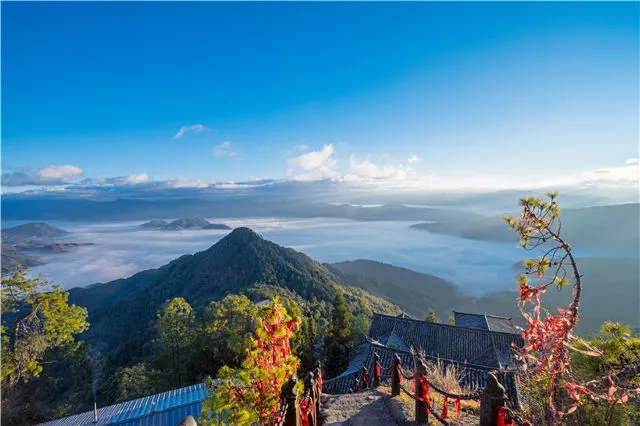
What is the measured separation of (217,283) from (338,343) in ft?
120

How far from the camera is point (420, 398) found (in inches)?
247

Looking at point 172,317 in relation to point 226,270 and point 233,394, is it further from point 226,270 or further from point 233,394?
point 226,270

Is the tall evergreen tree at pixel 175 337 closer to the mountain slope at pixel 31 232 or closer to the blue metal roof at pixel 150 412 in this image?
the blue metal roof at pixel 150 412

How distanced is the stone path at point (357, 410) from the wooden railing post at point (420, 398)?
101 cm

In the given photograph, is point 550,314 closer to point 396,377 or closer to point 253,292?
point 396,377

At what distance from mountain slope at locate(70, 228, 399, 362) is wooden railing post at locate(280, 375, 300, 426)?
40.8 metres

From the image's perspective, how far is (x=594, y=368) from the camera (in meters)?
7.89

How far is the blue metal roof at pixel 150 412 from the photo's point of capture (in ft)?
35.0

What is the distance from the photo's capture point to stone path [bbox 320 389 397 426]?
24.3 feet

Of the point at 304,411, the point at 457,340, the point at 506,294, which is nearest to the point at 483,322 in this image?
the point at 457,340

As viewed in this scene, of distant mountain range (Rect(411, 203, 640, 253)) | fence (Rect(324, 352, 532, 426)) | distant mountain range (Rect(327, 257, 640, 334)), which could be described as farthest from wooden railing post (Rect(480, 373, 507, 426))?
distant mountain range (Rect(411, 203, 640, 253))

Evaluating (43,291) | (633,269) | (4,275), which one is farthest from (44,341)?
(633,269)

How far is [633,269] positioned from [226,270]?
435ft

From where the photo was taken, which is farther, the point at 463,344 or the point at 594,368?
the point at 463,344
